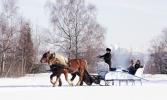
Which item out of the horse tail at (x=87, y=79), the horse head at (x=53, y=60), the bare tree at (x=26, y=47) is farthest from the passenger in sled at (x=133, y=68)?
the bare tree at (x=26, y=47)

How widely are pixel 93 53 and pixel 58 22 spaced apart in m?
4.45

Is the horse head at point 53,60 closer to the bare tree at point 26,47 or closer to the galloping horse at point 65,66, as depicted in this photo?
the galloping horse at point 65,66

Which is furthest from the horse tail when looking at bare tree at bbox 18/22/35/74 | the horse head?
bare tree at bbox 18/22/35/74

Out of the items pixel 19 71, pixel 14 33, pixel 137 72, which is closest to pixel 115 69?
pixel 137 72

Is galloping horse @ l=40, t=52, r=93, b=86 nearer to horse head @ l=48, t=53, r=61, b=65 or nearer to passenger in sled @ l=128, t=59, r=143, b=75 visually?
horse head @ l=48, t=53, r=61, b=65

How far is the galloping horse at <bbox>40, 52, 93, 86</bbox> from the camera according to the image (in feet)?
65.2

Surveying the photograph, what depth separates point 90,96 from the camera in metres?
14.8

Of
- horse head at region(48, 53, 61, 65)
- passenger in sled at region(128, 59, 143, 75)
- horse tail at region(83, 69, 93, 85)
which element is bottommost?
horse tail at region(83, 69, 93, 85)

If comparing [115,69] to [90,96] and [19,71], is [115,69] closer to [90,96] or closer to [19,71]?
[90,96]

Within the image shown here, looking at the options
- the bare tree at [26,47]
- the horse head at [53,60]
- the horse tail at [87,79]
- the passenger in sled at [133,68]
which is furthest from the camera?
the bare tree at [26,47]

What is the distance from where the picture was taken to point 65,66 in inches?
792

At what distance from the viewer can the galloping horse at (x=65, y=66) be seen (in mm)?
19872

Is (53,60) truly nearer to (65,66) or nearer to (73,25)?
(65,66)

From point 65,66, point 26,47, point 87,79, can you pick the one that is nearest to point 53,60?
point 65,66
